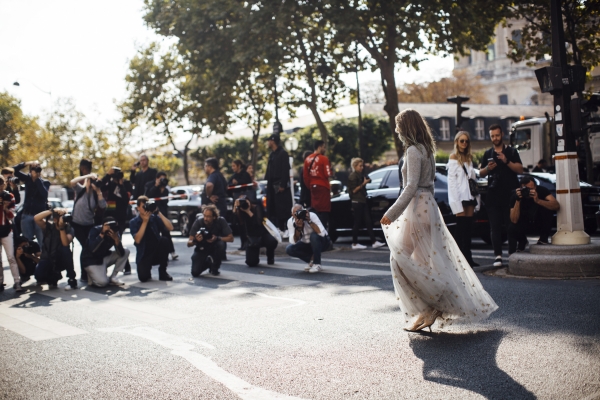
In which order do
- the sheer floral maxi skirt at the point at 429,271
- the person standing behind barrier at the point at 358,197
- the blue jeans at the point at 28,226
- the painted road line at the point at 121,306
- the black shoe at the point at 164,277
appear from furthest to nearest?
the person standing behind barrier at the point at 358,197 → the blue jeans at the point at 28,226 → the black shoe at the point at 164,277 → the painted road line at the point at 121,306 → the sheer floral maxi skirt at the point at 429,271

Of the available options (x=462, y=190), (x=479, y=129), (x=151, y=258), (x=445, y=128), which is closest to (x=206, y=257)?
(x=151, y=258)

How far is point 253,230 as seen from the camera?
12.1 metres

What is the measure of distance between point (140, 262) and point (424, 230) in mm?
6187

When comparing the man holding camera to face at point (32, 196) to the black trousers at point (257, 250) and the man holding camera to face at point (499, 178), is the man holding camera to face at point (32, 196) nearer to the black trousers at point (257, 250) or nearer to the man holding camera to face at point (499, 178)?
the black trousers at point (257, 250)

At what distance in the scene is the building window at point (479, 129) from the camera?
63594 millimetres

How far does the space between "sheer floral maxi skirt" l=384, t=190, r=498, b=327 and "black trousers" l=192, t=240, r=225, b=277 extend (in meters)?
5.71

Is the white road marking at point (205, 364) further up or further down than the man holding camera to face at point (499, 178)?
further down

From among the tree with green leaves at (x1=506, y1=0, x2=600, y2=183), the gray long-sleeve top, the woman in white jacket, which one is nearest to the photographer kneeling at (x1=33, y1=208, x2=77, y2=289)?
the woman in white jacket

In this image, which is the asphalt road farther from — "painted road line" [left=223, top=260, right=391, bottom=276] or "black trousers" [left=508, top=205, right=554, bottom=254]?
"black trousers" [left=508, top=205, right=554, bottom=254]

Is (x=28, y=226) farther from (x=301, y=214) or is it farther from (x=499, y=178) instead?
(x=499, y=178)

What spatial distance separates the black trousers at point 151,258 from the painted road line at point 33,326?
7.95ft

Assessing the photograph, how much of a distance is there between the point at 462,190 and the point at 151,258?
489cm

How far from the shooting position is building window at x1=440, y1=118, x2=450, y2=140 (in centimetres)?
6134

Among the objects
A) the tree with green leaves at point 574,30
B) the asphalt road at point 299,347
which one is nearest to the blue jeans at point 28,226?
the asphalt road at point 299,347
